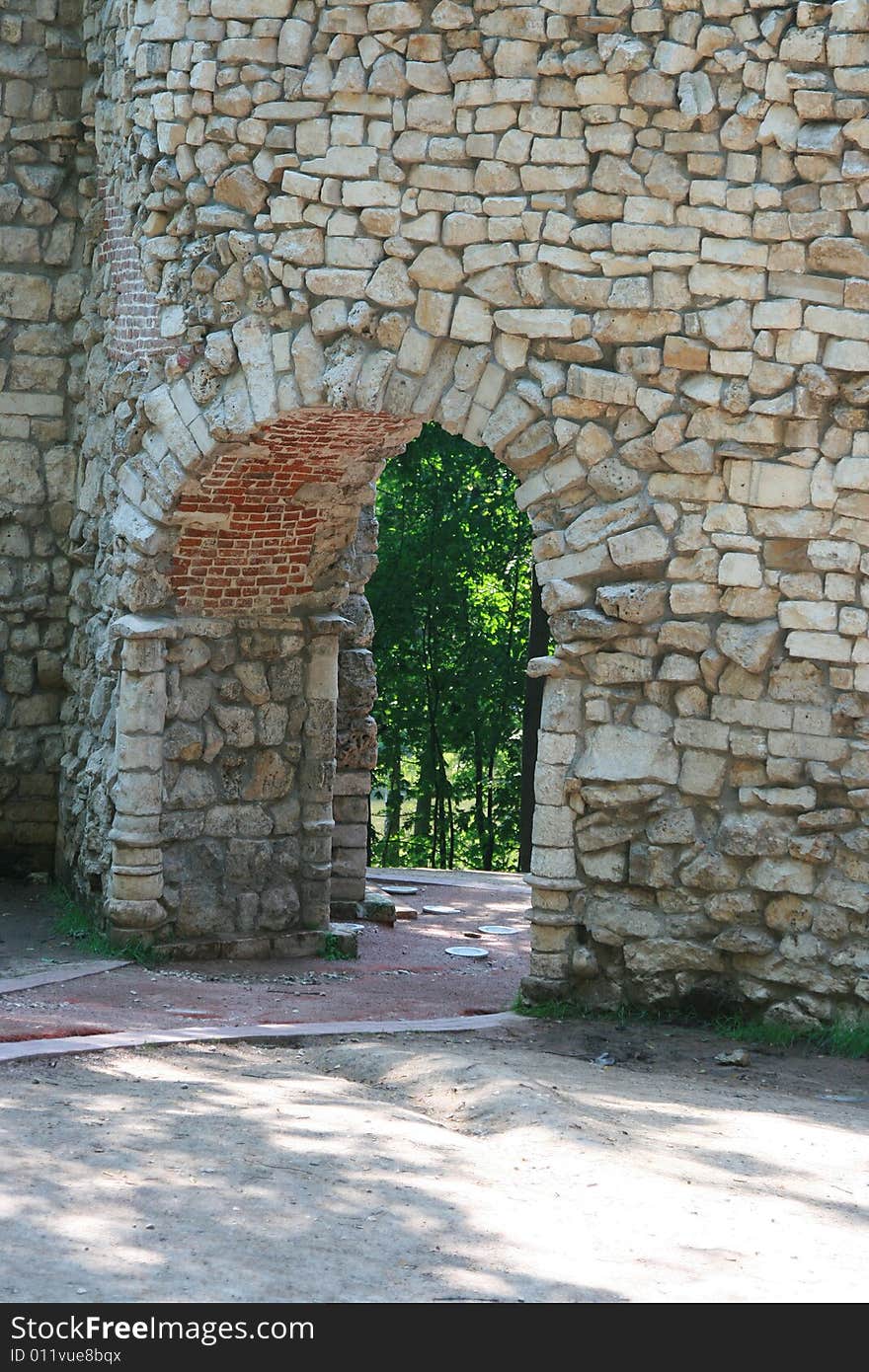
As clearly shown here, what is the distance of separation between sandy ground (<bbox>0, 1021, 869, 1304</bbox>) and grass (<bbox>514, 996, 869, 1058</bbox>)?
142mm

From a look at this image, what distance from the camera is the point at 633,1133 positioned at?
5793 mm

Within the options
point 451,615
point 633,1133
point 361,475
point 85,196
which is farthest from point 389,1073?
point 451,615

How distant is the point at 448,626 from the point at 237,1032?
10409 mm

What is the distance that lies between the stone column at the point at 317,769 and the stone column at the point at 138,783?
0.98 meters

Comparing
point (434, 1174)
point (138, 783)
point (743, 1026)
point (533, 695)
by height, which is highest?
point (533, 695)

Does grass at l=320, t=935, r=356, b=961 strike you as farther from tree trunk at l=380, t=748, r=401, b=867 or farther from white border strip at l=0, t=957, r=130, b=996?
tree trunk at l=380, t=748, r=401, b=867

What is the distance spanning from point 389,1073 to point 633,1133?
1.22 meters

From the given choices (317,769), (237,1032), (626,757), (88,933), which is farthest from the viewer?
(317,769)

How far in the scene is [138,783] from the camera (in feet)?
29.4

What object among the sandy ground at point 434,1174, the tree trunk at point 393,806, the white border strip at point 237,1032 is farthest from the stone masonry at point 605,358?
the tree trunk at point 393,806

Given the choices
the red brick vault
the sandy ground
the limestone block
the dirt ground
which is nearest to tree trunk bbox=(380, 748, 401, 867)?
the dirt ground

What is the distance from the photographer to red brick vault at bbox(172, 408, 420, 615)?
845 centimetres

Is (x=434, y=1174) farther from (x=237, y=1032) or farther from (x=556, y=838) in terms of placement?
(x=556, y=838)

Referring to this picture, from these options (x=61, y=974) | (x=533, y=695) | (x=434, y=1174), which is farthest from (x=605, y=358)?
(x=533, y=695)
